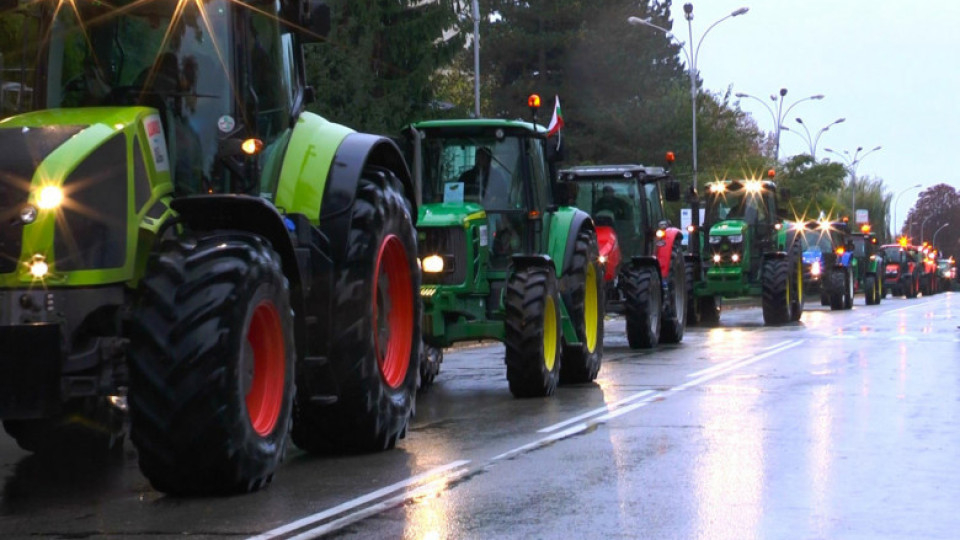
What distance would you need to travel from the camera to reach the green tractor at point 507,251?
48.5 feet

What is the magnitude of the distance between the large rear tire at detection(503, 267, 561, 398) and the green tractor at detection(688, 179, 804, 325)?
1489cm

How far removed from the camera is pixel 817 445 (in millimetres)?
11008

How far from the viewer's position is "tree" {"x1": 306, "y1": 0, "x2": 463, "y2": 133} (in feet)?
104

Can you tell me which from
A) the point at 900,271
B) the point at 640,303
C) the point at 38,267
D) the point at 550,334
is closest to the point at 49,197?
the point at 38,267

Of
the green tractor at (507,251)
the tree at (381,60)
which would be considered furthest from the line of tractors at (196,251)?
the tree at (381,60)

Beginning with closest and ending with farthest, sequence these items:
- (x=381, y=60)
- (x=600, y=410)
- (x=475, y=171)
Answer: (x=600, y=410)
(x=475, y=171)
(x=381, y=60)

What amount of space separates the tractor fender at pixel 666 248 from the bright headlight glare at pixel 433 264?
9805 mm

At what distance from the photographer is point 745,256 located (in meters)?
31.1

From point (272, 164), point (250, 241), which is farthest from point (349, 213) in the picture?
point (250, 241)

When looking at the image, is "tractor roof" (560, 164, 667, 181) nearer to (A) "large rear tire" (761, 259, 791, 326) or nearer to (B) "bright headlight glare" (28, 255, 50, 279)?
(A) "large rear tire" (761, 259, 791, 326)

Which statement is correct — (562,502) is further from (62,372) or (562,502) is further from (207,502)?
(62,372)

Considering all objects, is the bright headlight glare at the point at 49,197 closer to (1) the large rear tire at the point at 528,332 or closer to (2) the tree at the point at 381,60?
(1) the large rear tire at the point at 528,332

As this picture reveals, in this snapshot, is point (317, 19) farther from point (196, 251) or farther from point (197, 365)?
point (197, 365)

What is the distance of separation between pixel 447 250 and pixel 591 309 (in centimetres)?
313
